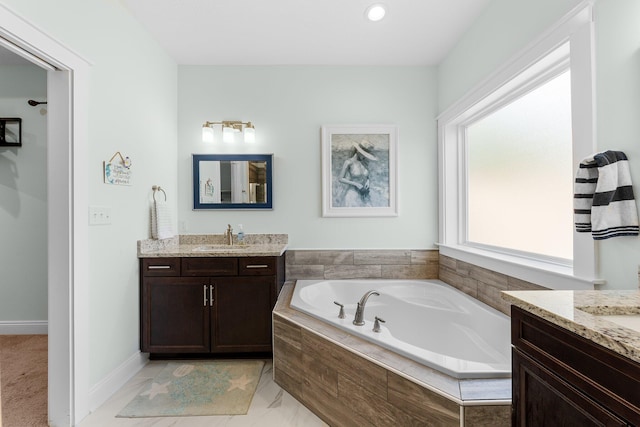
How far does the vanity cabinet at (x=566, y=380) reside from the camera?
0.65m

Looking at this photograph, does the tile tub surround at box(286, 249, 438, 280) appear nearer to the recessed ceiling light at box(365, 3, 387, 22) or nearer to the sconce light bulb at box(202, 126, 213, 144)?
the sconce light bulb at box(202, 126, 213, 144)

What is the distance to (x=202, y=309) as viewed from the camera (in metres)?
2.42

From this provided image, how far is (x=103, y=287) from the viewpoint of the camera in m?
1.98

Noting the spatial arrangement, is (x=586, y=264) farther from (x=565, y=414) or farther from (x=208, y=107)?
(x=208, y=107)

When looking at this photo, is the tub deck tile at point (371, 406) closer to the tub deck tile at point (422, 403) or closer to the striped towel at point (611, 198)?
the tub deck tile at point (422, 403)

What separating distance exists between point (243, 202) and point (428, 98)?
6.67 feet

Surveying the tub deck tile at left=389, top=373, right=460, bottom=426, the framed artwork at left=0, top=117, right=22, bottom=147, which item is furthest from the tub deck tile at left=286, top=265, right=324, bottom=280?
the framed artwork at left=0, top=117, right=22, bottom=147

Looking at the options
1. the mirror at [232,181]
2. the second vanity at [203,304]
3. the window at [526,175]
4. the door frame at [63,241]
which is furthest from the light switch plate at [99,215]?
the window at [526,175]

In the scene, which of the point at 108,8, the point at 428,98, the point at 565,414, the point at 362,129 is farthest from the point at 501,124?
the point at 108,8

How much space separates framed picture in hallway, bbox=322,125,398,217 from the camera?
294 centimetres

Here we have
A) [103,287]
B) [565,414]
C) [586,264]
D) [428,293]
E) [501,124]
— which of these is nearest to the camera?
[565,414]

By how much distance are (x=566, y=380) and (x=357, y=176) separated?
2315mm

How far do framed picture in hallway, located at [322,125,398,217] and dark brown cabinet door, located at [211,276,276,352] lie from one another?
100cm

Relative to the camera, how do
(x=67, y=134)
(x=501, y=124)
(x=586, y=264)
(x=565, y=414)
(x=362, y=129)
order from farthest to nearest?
(x=362, y=129) → (x=501, y=124) → (x=67, y=134) → (x=586, y=264) → (x=565, y=414)
